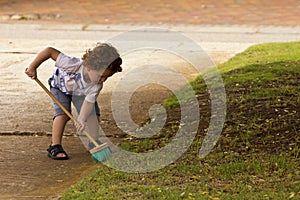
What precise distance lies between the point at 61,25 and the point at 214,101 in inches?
241

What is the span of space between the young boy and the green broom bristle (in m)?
0.21

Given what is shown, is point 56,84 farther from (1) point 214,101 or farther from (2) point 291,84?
(2) point 291,84

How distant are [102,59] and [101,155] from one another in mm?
672

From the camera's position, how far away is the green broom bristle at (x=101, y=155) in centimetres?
539

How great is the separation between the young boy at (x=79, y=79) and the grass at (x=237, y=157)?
43 centimetres

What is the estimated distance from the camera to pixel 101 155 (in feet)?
17.7

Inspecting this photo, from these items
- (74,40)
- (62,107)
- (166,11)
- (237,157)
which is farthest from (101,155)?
(166,11)

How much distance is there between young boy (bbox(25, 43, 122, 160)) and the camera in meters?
5.47

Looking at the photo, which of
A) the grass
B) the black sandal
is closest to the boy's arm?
the black sandal

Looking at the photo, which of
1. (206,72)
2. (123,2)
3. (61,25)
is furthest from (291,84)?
(123,2)

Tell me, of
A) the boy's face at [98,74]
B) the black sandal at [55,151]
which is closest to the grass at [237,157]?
the black sandal at [55,151]

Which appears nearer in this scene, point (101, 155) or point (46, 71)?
point (101, 155)

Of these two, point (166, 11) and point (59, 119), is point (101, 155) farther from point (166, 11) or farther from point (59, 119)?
point (166, 11)

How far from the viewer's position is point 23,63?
908 cm
